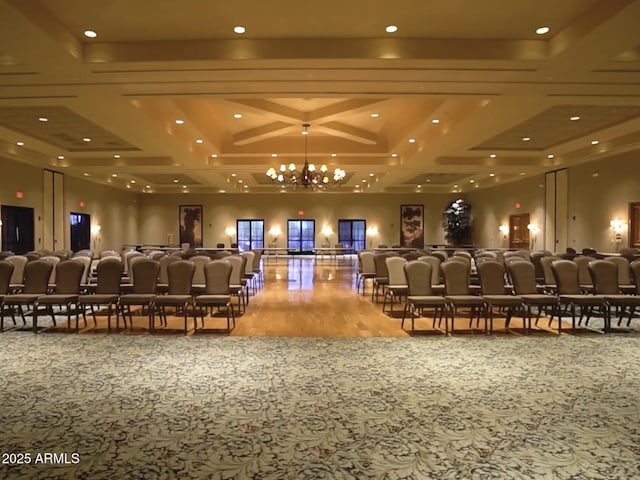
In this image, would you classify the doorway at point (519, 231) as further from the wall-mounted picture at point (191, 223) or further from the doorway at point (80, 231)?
the doorway at point (80, 231)

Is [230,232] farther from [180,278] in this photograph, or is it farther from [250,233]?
[180,278]

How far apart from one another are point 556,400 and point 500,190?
18.9 metres

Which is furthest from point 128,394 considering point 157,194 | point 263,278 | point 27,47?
point 157,194

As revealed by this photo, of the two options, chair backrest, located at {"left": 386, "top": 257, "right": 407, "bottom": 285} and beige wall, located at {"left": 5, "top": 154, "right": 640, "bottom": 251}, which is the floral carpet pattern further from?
beige wall, located at {"left": 5, "top": 154, "right": 640, "bottom": 251}

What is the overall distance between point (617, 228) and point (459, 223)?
11990 mm

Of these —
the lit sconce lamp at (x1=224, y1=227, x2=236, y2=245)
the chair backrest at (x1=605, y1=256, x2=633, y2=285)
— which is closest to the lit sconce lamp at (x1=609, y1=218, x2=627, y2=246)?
the chair backrest at (x1=605, y1=256, x2=633, y2=285)

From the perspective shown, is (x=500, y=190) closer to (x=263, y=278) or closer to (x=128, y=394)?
(x=263, y=278)

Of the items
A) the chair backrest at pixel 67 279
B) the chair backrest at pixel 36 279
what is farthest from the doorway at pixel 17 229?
the chair backrest at pixel 67 279

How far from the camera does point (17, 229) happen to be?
1492cm

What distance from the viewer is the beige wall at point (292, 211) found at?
89.0 feet

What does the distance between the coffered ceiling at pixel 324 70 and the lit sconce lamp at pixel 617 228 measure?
76.8 inches

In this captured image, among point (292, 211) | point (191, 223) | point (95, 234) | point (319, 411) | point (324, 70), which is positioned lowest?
point (319, 411)

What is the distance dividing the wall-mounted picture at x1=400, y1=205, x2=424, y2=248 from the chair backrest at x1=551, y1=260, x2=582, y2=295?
64.5ft

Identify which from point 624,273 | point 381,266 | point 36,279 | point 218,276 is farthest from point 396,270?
point 36,279
